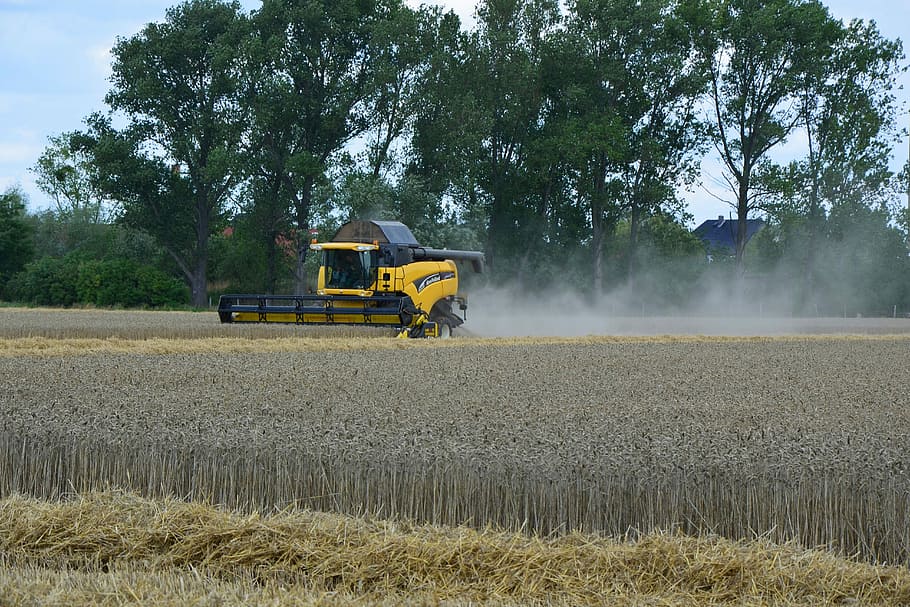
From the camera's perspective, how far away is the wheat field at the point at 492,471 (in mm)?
5332

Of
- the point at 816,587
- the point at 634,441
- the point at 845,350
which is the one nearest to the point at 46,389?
the point at 634,441

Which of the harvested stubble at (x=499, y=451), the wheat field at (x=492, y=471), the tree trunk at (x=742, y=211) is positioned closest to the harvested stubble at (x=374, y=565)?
the wheat field at (x=492, y=471)

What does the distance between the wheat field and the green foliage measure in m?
30.8

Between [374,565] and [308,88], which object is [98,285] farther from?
[374,565]

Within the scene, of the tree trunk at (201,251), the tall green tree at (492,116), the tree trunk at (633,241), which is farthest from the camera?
the tree trunk at (633,241)

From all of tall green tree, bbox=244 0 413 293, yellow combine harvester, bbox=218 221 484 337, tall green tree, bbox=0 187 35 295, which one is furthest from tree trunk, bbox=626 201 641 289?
tall green tree, bbox=0 187 35 295

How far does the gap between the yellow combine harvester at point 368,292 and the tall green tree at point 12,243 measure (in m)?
25.1

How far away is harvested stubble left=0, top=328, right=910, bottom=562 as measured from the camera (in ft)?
20.4

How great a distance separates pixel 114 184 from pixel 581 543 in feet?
125

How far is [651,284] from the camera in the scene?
159ft

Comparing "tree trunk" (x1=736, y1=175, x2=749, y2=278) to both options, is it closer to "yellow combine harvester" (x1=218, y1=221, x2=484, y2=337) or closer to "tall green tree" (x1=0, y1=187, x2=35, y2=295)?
"yellow combine harvester" (x1=218, y1=221, x2=484, y2=337)

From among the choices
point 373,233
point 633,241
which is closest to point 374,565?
point 373,233

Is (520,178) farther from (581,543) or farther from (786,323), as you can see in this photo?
(581,543)

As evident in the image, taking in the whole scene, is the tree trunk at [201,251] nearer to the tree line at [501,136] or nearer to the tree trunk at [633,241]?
the tree line at [501,136]
